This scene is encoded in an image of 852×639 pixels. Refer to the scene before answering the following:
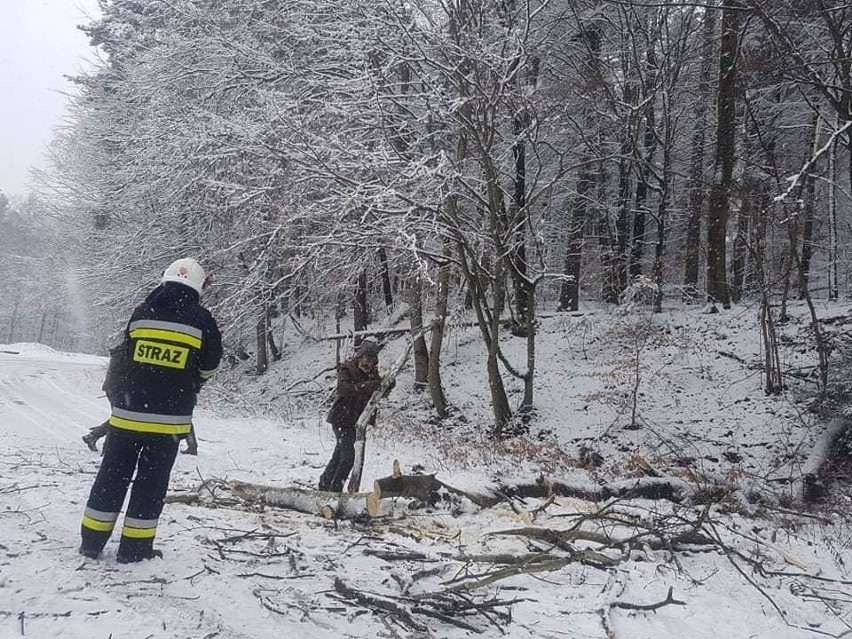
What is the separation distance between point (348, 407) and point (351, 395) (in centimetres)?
13

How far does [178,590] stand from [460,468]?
5402 mm

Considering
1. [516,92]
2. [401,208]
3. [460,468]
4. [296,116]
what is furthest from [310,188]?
[460,468]

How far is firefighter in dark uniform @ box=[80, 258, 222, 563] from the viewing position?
342 centimetres

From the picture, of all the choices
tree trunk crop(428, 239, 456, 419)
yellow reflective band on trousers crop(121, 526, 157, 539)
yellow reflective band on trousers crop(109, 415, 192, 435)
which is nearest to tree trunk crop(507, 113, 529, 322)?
tree trunk crop(428, 239, 456, 419)

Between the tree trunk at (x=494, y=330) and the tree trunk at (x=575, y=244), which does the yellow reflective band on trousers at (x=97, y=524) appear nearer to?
the tree trunk at (x=494, y=330)

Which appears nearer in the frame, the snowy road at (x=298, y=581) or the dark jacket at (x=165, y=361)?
the snowy road at (x=298, y=581)

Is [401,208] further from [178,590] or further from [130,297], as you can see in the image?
[130,297]

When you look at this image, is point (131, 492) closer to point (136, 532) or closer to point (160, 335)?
point (136, 532)

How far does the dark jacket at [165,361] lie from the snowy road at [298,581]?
2.68ft

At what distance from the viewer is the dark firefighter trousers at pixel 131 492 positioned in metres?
3.39

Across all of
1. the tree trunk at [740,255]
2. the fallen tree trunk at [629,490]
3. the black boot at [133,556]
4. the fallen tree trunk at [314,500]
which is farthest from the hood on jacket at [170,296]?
the tree trunk at [740,255]

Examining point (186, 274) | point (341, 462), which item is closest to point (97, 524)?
point (186, 274)

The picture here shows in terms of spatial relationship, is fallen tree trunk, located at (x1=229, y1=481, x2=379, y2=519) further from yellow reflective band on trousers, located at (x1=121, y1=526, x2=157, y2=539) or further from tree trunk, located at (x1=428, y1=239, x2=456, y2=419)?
tree trunk, located at (x1=428, y1=239, x2=456, y2=419)

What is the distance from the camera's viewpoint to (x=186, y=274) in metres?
3.76
